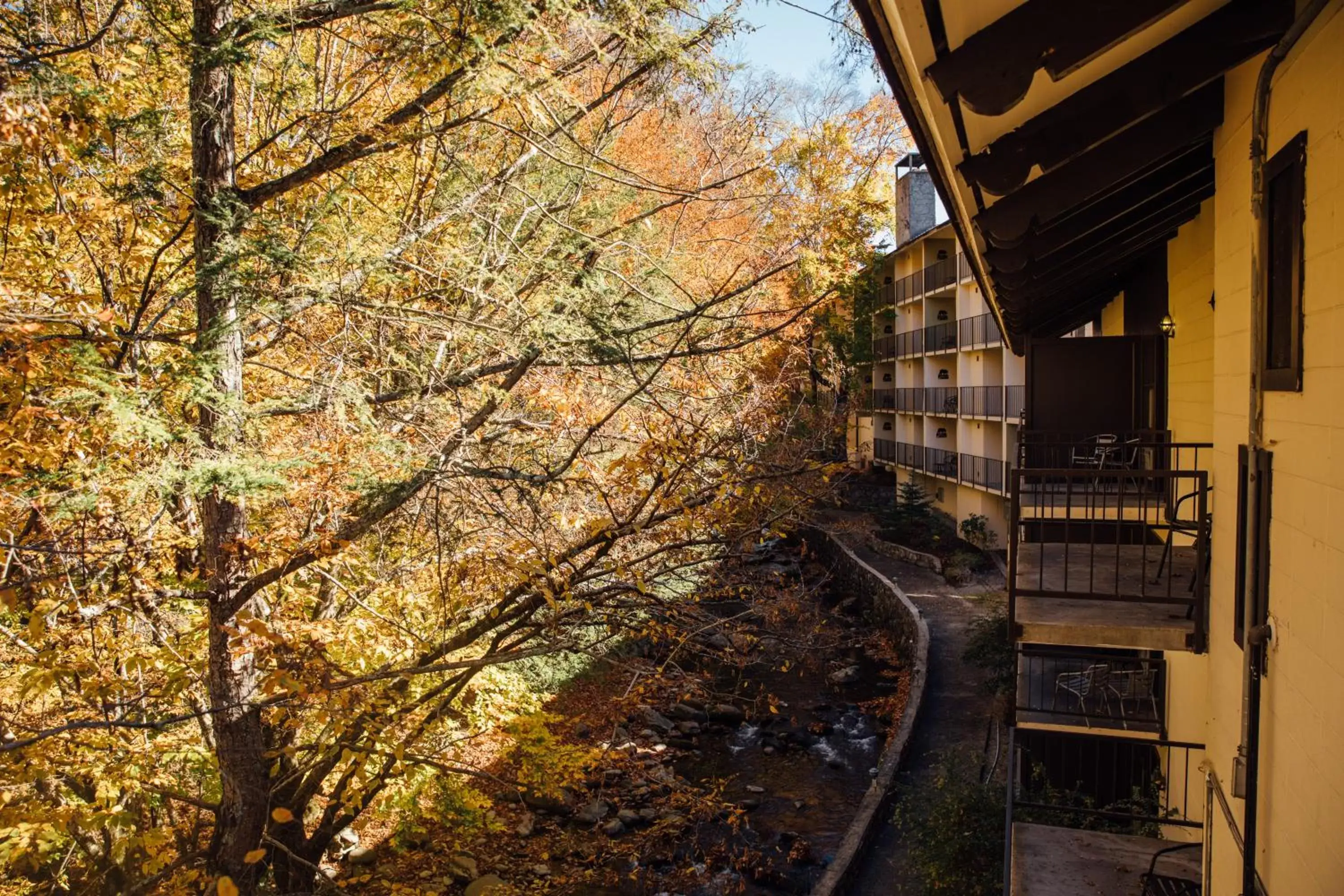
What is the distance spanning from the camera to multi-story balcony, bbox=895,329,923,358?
31484mm

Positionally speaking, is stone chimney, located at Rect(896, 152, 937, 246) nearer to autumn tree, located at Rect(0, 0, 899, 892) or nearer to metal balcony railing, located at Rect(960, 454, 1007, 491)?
metal balcony railing, located at Rect(960, 454, 1007, 491)

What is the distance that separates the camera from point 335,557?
24.6 ft

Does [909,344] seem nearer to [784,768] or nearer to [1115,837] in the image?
[784,768]

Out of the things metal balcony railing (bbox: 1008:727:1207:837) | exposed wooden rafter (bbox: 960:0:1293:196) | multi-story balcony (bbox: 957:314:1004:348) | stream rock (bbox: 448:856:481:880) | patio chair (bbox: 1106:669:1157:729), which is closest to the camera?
exposed wooden rafter (bbox: 960:0:1293:196)

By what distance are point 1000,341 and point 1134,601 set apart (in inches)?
781

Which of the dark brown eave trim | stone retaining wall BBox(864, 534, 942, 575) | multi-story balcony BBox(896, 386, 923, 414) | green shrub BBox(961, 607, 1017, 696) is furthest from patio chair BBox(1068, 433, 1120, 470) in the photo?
multi-story balcony BBox(896, 386, 923, 414)

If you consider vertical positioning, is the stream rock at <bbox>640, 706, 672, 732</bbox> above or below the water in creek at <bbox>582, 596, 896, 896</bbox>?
above

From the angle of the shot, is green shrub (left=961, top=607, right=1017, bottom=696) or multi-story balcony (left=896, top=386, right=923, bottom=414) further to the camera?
multi-story balcony (left=896, top=386, right=923, bottom=414)

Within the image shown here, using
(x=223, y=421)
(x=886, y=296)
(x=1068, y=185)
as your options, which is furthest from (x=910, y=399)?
(x=223, y=421)

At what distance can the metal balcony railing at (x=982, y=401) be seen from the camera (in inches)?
947

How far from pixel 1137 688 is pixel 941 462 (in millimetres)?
20158

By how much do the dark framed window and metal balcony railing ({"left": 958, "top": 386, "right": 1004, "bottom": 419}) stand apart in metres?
20.6

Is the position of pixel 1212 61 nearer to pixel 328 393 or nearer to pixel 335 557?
pixel 328 393

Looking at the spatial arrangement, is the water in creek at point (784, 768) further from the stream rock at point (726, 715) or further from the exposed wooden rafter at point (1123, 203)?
the exposed wooden rafter at point (1123, 203)
